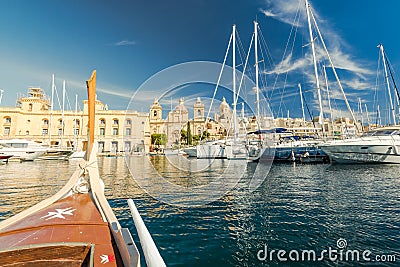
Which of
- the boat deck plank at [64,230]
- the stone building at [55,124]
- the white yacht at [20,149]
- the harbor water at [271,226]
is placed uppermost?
the stone building at [55,124]

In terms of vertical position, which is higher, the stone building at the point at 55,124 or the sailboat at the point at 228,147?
the stone building at the point at 55,124

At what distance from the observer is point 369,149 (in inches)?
905

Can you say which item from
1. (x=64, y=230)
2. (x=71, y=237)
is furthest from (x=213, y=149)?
(x=71, y=237)

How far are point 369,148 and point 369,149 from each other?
0.13 m

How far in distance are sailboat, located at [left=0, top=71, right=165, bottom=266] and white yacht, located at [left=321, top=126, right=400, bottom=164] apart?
86.3 ft

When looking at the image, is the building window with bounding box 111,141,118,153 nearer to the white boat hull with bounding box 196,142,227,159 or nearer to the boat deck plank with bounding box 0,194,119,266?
the white boat hull with bounding box 196,142,227,159

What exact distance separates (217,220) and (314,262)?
10.6 ft

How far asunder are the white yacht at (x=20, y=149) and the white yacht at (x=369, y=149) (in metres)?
49.1

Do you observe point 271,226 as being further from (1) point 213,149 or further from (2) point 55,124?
(2) point 55,124

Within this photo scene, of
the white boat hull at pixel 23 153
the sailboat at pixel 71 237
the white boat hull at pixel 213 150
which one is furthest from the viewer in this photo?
the white boat hull at pixel 23 153

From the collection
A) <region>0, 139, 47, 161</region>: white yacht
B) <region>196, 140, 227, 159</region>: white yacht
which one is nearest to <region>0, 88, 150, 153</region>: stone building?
<region>0, 139, 47, 161</region>: white yacht

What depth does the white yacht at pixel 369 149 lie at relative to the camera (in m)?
22.8

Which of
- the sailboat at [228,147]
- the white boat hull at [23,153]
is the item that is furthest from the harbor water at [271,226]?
the white boat hull at [23,153]

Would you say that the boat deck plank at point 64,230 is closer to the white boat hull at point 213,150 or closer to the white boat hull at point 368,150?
the white boat hull at point 368,150
